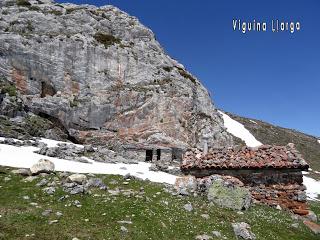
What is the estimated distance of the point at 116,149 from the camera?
5325 cm

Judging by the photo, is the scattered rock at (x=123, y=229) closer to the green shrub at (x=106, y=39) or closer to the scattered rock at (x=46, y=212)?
the scattered rock at (x=46, y=212)

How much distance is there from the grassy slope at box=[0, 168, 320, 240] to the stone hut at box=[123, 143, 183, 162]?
29491 millimetres

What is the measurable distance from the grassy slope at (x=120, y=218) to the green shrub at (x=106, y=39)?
39865mm

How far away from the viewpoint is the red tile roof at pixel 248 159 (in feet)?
86.5

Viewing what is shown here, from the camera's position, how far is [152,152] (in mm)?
54031

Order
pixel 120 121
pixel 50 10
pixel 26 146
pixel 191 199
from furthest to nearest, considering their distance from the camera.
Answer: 1. pixel 50 10
2. pixel 120 121
3. pixel 26 146
4. pixel 191 199

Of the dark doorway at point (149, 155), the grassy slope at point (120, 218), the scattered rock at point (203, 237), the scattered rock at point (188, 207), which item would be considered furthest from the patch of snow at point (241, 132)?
the scattered rock at point (203, 237)

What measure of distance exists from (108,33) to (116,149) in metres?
21.6

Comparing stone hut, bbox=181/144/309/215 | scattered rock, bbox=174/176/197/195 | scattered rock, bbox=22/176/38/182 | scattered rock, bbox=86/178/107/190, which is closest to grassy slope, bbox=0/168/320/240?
scattered rock, bbox=22/176/38/182

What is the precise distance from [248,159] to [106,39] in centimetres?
3986

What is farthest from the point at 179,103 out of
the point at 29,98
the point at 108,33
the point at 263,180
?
the point at 263,180

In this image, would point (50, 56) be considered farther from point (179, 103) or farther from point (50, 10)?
point (179, 103)

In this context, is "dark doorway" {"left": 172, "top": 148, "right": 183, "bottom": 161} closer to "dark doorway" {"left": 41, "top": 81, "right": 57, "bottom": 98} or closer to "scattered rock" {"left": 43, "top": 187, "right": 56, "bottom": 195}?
"dark doorway" {"left": 41, "top": 81, "right": 57, "bottom": 98}

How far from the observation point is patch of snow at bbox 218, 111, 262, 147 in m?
110
